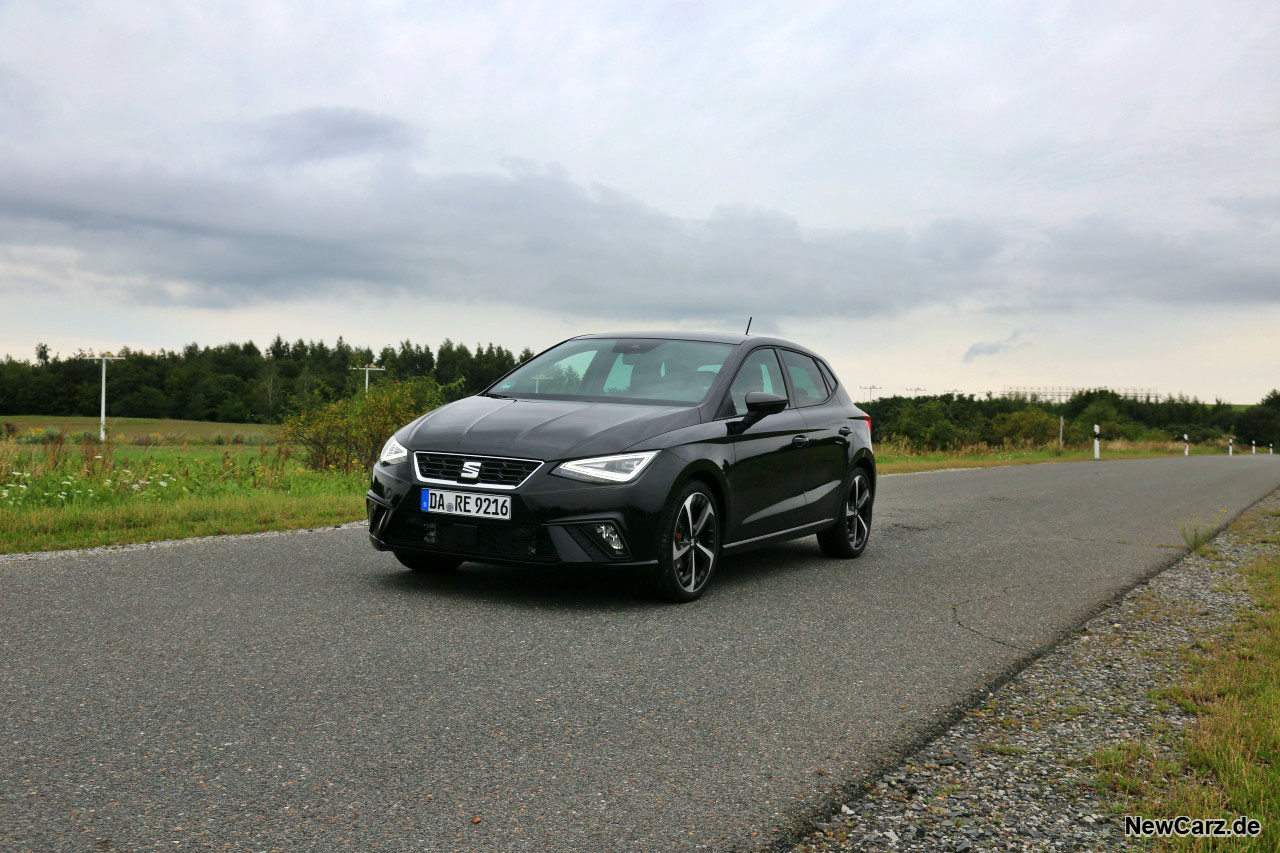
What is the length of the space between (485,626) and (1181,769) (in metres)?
3.26

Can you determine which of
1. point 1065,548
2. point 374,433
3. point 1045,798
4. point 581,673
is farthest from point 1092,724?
point 374,433

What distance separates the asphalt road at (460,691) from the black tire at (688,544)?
0.17 meters

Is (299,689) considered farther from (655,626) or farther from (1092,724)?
(1092,724)

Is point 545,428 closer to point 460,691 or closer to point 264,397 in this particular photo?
point 460,691

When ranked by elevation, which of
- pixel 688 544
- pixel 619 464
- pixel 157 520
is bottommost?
pixel 157 520

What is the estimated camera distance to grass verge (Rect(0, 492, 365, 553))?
8070 millimetres

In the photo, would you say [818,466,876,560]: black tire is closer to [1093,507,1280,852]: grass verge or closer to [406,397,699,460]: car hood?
[406,397,699,460]: car hood

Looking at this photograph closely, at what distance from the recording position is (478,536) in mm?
5973

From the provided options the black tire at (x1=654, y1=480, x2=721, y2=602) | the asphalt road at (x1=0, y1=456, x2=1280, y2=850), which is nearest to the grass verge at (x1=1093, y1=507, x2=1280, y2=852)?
the asphalt road at (x1=0, y1=456, x2=1280, y2=850)

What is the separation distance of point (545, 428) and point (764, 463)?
171 centimetres

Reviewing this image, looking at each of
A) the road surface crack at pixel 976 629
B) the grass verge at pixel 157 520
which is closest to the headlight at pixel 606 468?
the road surface crack at pixel 976 629

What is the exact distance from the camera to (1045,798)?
3420 mm

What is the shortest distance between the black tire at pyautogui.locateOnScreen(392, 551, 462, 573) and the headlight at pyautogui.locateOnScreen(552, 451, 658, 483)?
1365 millimetres

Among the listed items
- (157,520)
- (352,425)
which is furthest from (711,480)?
(352,425)
